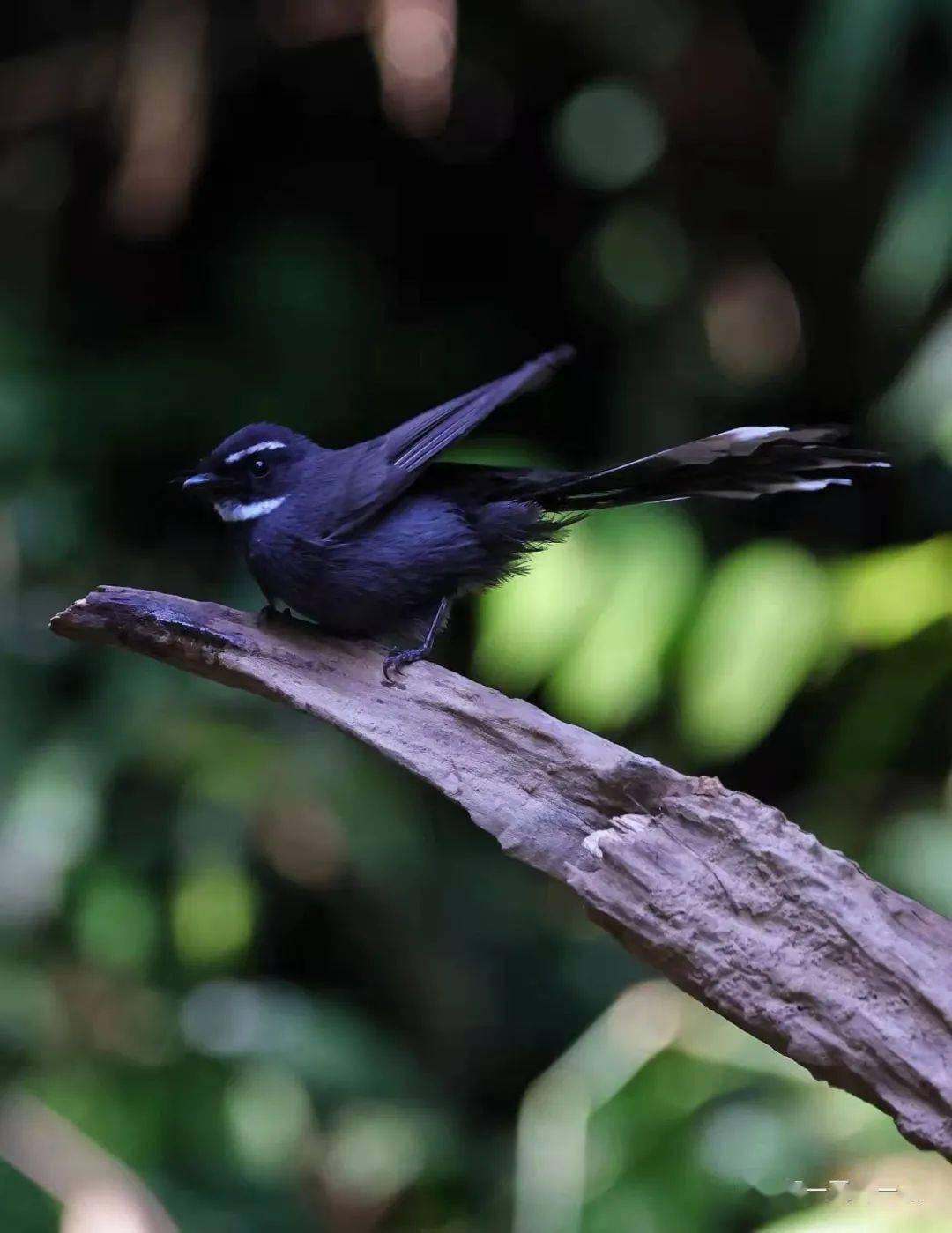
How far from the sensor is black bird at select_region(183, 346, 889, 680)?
3.41 metres

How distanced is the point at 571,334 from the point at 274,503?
7.38 feet

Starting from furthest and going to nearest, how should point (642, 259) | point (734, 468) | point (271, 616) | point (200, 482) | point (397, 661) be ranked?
1. point (642, 259)
2. point (200, 482)
3. point (271, 616)
4. point (734, 468)
5. point (397, 661)

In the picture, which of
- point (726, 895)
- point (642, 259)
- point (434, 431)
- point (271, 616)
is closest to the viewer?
point (726, 895)

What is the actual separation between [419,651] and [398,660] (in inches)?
5.0

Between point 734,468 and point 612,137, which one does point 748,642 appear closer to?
point 734,468

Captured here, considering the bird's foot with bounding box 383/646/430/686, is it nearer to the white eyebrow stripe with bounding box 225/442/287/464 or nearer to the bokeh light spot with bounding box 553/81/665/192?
the white eyebrow stripe with bounding box 225/442/287/464

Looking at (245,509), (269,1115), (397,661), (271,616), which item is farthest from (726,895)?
(269,1115)

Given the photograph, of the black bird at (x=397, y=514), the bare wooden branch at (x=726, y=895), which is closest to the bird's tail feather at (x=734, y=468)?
the black bird at (x=397, y=514)

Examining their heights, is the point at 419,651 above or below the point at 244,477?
below

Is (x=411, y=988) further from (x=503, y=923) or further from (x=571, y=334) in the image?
(x=571, y=334)

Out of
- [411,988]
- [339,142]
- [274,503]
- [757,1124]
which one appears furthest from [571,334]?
[757,1124]

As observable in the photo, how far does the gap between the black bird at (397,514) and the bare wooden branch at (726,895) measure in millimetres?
652

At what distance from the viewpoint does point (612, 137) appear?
5262 mm

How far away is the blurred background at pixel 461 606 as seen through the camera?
3.97 meters
